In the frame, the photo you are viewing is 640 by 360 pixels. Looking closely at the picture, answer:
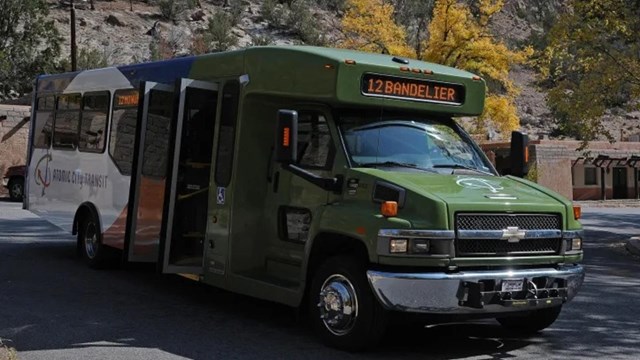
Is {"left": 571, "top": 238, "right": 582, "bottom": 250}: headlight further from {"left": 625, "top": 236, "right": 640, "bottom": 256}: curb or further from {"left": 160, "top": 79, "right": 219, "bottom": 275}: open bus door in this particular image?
{"left": 625, "top": 236, "right": 640, "bottom": 256}: curb

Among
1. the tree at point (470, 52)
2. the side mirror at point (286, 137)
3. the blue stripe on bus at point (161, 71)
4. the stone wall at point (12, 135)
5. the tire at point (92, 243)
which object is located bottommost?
the tire at point (92, 243)

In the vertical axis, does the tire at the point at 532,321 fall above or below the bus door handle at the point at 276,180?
below

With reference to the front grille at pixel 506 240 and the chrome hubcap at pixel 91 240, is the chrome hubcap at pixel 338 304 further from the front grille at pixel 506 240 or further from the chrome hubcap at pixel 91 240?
the chrome hubcap at pixel 91 240

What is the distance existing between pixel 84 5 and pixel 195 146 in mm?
64025

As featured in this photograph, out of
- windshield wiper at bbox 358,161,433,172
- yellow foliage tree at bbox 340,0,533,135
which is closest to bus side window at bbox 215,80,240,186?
windshield wiper at bbox 358,161,433,172

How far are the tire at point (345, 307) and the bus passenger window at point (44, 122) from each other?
7.17 m

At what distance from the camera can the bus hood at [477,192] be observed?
21.0 feet

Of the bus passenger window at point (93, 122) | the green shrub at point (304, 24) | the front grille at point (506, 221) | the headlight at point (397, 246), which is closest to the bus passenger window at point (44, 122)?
the bus passenger window at point (93, 122)

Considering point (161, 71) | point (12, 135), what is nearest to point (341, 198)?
point (161, 71)

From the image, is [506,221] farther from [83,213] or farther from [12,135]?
[12,135]

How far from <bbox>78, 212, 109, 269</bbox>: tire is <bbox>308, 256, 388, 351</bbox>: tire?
193 inches

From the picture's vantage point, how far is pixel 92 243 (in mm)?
11336

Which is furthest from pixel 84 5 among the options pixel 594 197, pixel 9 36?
pixel 594 197

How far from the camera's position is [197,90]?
8.46m
